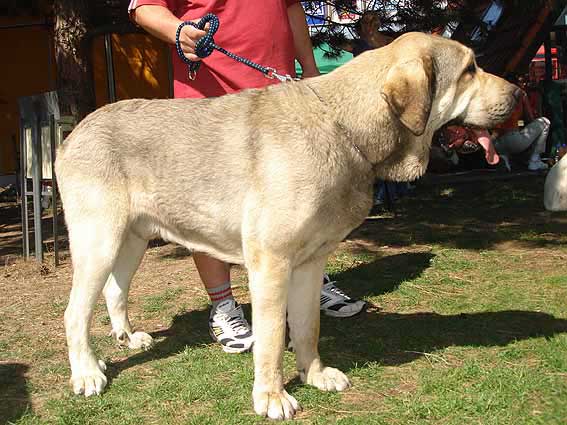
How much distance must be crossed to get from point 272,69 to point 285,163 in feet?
3.32

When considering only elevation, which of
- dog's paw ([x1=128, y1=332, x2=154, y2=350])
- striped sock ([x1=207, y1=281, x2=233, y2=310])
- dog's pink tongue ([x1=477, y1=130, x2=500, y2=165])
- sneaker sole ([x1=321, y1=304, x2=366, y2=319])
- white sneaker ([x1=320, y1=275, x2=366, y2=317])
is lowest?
dog's paw ([x1=128, y1=332, x2=154, y2=350])

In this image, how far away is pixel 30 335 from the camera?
460cm

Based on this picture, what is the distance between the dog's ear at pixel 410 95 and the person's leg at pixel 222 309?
62.8 inches

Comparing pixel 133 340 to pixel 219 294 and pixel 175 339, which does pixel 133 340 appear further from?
pixel 219 294

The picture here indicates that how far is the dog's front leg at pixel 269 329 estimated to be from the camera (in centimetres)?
306

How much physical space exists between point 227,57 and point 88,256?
1393 mm

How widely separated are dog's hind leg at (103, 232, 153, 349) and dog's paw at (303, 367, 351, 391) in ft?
3.94

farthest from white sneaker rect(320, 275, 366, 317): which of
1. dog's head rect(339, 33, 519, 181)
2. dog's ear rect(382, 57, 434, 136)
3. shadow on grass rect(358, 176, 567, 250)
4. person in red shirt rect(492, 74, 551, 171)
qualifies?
person in red shirt rect(492, 74, 551, 171)

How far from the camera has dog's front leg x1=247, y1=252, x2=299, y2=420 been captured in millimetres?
3061

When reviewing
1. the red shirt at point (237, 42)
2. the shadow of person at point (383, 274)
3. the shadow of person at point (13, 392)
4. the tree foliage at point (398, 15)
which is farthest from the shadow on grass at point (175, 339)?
the tree foliage at point (398, 15)

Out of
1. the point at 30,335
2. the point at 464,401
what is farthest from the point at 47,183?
the point at 464,401

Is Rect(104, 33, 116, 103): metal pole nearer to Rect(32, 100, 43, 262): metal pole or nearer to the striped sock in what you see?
Rect(32, 100, 43, 262): metal pole

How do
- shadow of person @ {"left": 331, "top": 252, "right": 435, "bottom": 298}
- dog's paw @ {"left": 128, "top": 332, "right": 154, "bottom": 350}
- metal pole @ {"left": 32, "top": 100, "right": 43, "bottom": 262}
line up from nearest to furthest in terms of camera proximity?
dog's paw @ {"left": 128, "top": 332, "right": 154, "bottom": 350} → shadow of person @ {"left": 331, "top": 252, "right": 435, "bottom": 298} → metal pole @ {"left": 32, "top": 100, "right": 43, "bottom": 262}

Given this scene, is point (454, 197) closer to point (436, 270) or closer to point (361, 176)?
point (436, 270)
